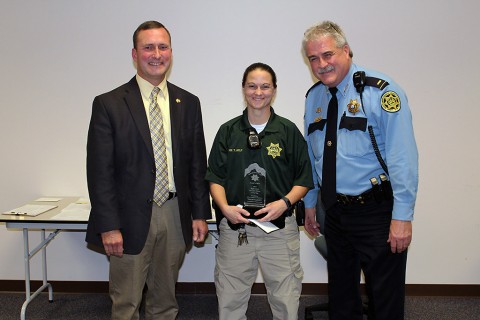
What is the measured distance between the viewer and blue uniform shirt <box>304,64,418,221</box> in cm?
196

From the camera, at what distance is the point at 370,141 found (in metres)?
2.05

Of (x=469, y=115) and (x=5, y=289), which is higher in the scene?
(x=469, y=115)

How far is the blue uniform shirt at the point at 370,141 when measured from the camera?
1.96m

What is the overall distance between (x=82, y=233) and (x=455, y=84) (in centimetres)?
334

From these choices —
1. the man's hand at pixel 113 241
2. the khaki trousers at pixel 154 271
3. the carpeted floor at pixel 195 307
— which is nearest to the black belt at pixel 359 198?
the khaki trousers at pixel 154 271

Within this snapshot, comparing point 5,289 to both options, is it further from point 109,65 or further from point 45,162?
point 109,65

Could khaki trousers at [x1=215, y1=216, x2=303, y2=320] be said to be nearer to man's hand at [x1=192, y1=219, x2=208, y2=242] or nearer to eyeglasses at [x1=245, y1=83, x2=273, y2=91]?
man's hand at [x1=192, y1=219, x2=208, y2=242]

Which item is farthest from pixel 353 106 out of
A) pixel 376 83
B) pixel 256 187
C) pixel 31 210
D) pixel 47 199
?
pixel 47 199

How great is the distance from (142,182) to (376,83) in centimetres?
128

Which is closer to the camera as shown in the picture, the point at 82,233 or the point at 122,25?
the point at 122,25

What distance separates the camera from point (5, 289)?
143 inches

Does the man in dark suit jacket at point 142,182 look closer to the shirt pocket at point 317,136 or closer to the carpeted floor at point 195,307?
the shirt pocket at point 317,136

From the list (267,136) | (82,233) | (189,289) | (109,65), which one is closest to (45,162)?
(82,233)

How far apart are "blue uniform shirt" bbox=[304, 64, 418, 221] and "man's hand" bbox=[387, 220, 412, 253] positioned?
3 cm
